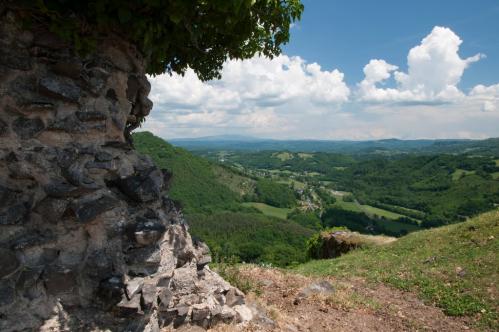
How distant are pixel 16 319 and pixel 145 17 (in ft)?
12.5

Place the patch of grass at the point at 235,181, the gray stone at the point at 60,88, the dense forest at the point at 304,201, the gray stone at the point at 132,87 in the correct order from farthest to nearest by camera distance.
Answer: the patch of grass at the point at 235,181, the dense forest at the point at 304,201, the gray stone at the point at 132,87, the gray stone at the point at 60,88

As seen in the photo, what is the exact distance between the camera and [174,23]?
5020 millimetres

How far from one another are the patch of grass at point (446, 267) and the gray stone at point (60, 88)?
9194 mm

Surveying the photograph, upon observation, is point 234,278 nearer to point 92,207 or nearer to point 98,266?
point 98,266

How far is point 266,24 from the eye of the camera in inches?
222

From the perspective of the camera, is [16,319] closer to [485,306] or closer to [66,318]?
[66,318]

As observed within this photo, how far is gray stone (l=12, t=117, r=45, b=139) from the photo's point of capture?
13.9 feet

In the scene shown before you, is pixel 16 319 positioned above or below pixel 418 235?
above

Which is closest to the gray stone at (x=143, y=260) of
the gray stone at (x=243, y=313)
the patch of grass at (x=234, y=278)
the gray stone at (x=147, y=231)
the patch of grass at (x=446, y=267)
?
the gray stone at (x=147, y=231)

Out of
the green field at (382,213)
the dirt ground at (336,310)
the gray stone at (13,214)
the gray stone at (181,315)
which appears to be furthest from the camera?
the green field at (382,213)

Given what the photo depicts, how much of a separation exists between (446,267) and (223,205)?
417ft

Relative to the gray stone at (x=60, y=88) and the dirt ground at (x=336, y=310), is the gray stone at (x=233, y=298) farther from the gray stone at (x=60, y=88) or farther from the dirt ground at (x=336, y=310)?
the gray stone at (x=60, y=88)

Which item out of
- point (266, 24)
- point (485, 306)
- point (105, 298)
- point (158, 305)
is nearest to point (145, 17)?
point (266, 24)

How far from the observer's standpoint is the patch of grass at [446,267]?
29.1ft
